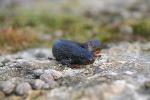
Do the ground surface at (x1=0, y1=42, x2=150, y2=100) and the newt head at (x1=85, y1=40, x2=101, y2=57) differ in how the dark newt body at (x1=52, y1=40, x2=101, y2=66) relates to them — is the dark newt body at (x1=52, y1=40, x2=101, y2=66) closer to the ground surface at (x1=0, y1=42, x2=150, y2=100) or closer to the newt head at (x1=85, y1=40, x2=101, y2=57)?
the newt head at (x1=85, y1=40, x2=101, y2=57)

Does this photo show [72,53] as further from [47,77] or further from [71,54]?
[47,77]

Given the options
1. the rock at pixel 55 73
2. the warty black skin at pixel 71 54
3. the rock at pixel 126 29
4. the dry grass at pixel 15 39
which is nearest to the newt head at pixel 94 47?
the warty black skin at pixel 71 54

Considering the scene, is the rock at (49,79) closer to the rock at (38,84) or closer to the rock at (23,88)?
the rock at (38,84)

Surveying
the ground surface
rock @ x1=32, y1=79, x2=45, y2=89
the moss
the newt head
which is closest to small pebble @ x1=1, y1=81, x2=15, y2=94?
the ground surface

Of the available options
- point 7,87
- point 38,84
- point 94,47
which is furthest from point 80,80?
point 94,47

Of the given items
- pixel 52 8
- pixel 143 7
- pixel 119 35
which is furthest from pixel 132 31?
pixel 52 8

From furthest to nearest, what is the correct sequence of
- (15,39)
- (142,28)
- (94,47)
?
(142,28) → (15,39) → (94,47)
